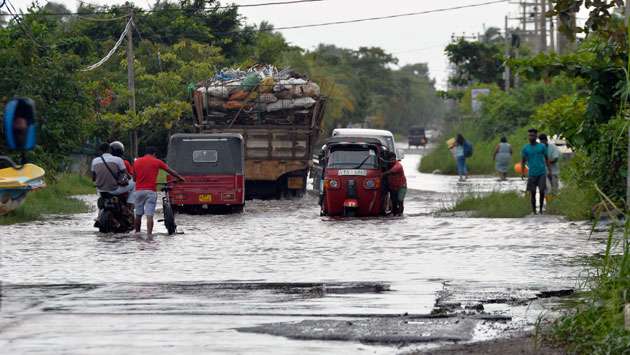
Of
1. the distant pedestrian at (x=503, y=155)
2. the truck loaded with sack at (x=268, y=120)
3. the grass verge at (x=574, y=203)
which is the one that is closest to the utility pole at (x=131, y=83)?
the truck loaded with sack at (x=268, y=120)

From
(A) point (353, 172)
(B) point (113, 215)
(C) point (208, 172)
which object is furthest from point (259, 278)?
(C) point (208, 172)

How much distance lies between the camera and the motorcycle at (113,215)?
23891 millimetres

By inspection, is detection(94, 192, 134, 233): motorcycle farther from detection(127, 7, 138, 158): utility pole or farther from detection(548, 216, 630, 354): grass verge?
detection(127, 7, 138, 158): utility pole

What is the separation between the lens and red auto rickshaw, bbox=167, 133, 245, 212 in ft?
99.5

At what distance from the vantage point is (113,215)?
24000 millimetres

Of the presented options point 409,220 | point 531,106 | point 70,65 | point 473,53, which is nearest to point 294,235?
point 409,220

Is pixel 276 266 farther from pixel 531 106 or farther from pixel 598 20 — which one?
pixel 531 106

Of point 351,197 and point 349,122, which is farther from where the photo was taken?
point 349,122

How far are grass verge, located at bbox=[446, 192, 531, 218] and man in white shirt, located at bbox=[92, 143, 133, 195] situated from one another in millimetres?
7958

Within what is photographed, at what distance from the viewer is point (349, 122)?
4916 inches

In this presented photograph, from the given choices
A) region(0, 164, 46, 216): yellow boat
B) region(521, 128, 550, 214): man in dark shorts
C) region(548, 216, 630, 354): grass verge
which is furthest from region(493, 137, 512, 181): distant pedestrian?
region(548, 216, 630, 354): grass verge

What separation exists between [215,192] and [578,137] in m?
10.9

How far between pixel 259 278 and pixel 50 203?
1806cm

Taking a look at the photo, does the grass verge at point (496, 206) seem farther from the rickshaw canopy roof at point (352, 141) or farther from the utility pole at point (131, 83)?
the utility pole at point (131, 83)
